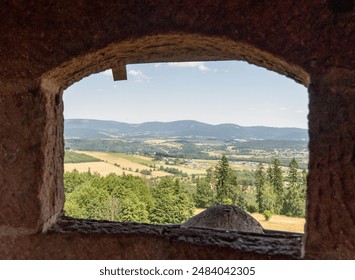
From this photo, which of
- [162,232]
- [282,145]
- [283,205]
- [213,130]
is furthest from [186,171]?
[162,232]

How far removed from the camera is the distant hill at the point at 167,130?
166ft

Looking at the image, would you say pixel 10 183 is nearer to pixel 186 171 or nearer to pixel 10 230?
pixel 10 230

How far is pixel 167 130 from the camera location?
65875 millimetres

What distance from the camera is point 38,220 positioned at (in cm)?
121

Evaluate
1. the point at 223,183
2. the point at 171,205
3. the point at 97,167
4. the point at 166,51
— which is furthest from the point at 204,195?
the point at 166,51

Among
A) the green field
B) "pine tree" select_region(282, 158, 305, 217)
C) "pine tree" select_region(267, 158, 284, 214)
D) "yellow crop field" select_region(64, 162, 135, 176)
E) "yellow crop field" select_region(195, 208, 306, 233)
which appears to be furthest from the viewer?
the green field

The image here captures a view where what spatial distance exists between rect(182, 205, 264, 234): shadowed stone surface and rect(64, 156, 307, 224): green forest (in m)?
19.8

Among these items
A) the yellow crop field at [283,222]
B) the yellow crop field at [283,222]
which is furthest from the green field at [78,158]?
the yellow crop field at [283,222]

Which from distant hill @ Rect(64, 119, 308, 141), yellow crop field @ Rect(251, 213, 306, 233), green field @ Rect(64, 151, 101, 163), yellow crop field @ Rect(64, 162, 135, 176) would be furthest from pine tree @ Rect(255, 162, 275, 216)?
distant hill @ Rect(64, 119, 308, 141)

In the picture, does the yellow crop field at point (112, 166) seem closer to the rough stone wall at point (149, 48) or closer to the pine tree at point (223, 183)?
the pine tree at point (223, 183)

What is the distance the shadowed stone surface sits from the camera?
14.0 feet

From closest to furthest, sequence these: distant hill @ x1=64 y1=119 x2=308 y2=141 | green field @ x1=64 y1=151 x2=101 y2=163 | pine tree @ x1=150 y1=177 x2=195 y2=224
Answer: pine tree @ x1=150 y1=177 x2=195 y2=224 → green field @ x1=64 y1=151 x2=101 y2=163 → distant hill @ x1=64 y1=119 x2=308 y2=141

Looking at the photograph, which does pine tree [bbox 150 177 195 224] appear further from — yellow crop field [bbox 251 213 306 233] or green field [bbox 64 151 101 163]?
green field [bbox 64 151 101 163]

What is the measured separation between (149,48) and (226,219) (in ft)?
11.1
